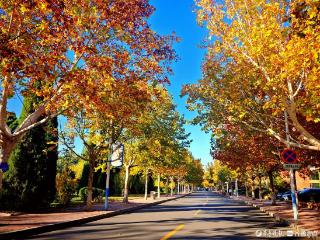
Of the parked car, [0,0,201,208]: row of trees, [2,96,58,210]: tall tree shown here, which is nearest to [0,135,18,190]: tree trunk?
[0,0,201,208]: row of trees

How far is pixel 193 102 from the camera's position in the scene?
20234 mm

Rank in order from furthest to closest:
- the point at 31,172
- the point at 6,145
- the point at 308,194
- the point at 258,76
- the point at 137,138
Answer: the point at 308,194
the point at 137,138
the point at 31,172
the point at 258,76
the point at 6,145

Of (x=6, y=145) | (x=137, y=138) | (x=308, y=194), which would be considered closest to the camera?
(x=6, y=145)

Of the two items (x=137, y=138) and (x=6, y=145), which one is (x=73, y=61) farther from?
(x=137, y=138)

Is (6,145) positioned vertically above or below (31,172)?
above

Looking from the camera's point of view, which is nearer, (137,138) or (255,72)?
(255,72)

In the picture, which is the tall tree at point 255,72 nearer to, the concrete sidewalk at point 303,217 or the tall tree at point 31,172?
the concrete sidewalk at point 303,217

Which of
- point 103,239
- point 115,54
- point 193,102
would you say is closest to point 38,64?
point 115,54

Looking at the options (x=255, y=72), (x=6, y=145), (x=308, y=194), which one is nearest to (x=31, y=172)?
(x=6, y=145)

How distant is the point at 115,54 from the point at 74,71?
2.96m

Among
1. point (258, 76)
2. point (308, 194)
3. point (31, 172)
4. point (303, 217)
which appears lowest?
point (303, 217)

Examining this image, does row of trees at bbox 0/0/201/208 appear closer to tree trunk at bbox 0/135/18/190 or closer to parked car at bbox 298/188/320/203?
tree trunk at bbox 0/135/18/190

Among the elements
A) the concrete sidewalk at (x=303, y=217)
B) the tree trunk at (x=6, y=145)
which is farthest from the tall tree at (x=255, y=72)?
the tree trunk at (x=6, y=145)

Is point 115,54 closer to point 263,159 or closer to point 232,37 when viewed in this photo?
point 232,37
